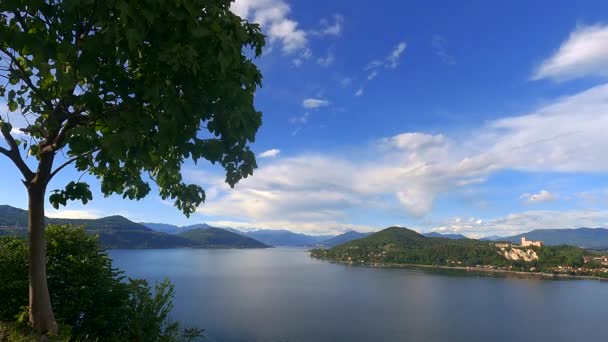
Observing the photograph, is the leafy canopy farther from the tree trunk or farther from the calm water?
the calm water

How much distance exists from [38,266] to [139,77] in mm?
4186

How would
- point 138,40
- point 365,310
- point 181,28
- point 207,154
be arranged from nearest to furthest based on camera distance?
point 138,40 → point 181,28 → point 207,154 → point 365,310

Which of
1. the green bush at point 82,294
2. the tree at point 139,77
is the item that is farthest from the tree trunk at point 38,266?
the green bush at point 82,294

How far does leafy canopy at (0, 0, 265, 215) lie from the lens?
4391 mm

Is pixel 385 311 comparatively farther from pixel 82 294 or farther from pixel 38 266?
pixel 38 266

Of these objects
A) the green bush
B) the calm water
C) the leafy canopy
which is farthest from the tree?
the calm water

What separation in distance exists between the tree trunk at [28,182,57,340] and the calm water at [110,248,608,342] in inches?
1999

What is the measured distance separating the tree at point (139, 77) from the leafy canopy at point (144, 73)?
14mm

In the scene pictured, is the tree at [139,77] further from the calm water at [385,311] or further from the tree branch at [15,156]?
the calm water at [385,311]

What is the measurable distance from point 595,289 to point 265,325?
430 ft

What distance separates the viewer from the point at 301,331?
60.8 metres

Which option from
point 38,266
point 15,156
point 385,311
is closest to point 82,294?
point 38,266

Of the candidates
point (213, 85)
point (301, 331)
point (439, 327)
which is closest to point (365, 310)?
point (439, 327)

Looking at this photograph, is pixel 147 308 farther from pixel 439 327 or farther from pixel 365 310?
pixel 365 310
